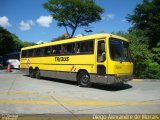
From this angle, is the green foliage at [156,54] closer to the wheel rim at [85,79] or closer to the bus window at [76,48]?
the bus window at [76,48]

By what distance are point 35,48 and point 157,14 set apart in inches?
788

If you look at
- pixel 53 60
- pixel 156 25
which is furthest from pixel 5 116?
pixel 156 25

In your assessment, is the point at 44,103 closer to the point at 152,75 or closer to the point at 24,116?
the point at 24,116

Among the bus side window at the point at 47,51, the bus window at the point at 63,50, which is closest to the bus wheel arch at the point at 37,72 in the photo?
the bus side window at the point at 47,51

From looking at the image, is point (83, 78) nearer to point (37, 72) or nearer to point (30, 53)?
point (37, 72)

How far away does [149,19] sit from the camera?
1447 inches

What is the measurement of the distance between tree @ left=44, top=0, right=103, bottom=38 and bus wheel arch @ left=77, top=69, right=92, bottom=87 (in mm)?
34403

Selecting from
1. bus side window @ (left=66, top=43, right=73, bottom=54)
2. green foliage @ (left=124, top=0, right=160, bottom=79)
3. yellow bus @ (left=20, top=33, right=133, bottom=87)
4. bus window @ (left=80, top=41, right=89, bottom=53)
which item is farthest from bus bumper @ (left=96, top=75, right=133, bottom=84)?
green foliage @ (left=124, top=0, right=160, bottom=79)

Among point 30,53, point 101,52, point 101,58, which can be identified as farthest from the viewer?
point 30,53

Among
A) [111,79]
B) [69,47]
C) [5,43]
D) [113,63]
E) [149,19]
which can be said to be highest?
[149,19]

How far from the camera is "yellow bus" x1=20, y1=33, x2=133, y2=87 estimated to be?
14008mm

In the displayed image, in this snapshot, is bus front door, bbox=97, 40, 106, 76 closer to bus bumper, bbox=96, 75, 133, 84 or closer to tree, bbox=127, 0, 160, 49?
bus bumper, bbox=96, 75, 133, 84

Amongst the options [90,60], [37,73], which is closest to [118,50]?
[90,60]

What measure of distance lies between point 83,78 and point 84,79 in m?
0.12
